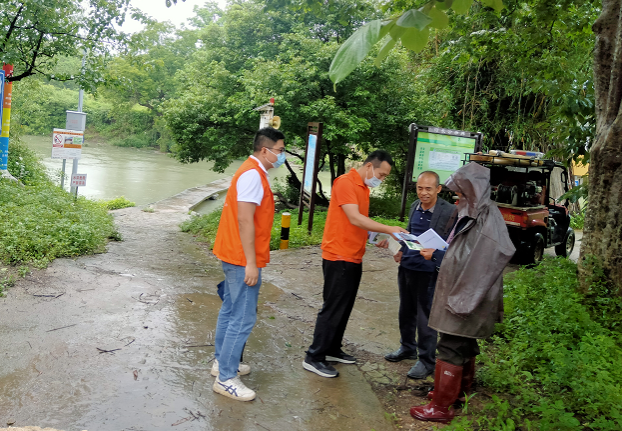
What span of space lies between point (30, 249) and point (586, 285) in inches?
280

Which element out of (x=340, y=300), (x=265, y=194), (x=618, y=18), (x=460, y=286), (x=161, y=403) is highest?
(x=618, y=18)

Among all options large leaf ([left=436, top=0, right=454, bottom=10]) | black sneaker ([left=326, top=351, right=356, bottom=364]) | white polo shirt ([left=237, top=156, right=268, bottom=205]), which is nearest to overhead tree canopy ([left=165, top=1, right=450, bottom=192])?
black sneaker ([left=326, top=351, right=356, bottom=364])

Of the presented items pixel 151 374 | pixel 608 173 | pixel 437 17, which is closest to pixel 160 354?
pixel 151 374

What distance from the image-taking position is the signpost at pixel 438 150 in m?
11.0

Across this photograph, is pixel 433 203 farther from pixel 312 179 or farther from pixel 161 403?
pixel 312 179

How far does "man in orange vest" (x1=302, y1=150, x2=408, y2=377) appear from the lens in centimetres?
418

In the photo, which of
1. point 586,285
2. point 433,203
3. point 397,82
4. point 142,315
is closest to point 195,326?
point 142,315

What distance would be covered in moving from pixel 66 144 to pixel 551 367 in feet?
42.2

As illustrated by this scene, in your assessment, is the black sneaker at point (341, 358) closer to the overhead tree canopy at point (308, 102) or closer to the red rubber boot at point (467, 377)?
the red rubber boot at point (467, 377)

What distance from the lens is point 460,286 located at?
11.4 feet

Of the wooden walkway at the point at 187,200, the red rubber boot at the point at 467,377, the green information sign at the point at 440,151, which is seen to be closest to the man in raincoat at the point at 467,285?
the red rubber boot at the point at 467,377

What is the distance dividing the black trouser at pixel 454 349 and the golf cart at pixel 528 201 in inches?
249

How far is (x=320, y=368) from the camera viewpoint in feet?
14.2

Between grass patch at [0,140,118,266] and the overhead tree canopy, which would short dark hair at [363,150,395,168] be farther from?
the overhead tree canopy
